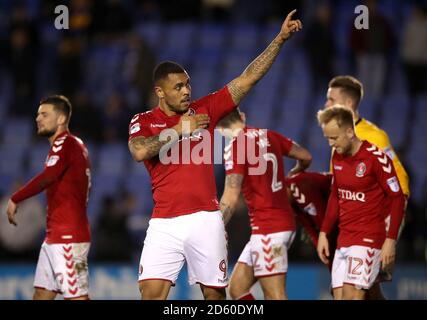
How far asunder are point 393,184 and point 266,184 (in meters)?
1.34

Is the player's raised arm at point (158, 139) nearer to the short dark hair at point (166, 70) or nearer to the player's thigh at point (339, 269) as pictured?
the short dark hair at point (166, 70)

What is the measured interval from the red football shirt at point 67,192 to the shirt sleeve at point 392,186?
2.72 m

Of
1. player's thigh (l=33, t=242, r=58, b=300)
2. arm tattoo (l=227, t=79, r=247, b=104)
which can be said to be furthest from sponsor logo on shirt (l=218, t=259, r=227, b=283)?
player's thigh (l=33, t=242, r=58, b=300)

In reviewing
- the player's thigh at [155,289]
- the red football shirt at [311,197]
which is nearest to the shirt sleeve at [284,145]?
the red football shirt at [311,197]

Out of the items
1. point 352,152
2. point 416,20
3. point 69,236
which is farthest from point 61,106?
point 416,20

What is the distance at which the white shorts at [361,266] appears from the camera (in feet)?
28.2

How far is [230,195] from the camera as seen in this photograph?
8.80 metres

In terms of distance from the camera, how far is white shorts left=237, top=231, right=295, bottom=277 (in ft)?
30.6

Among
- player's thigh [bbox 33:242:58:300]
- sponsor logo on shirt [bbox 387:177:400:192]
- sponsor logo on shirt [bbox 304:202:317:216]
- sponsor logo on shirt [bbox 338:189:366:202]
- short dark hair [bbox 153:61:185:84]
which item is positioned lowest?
player's thigh [bbox 33:242:58:300]

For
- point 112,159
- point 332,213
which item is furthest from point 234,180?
point 112,159

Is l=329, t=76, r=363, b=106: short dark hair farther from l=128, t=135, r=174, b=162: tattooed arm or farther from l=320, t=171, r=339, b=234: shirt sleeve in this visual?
l=128, t=135, r=174, b=162: tattooed arm

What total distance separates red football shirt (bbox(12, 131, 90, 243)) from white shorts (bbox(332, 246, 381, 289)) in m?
2.40
